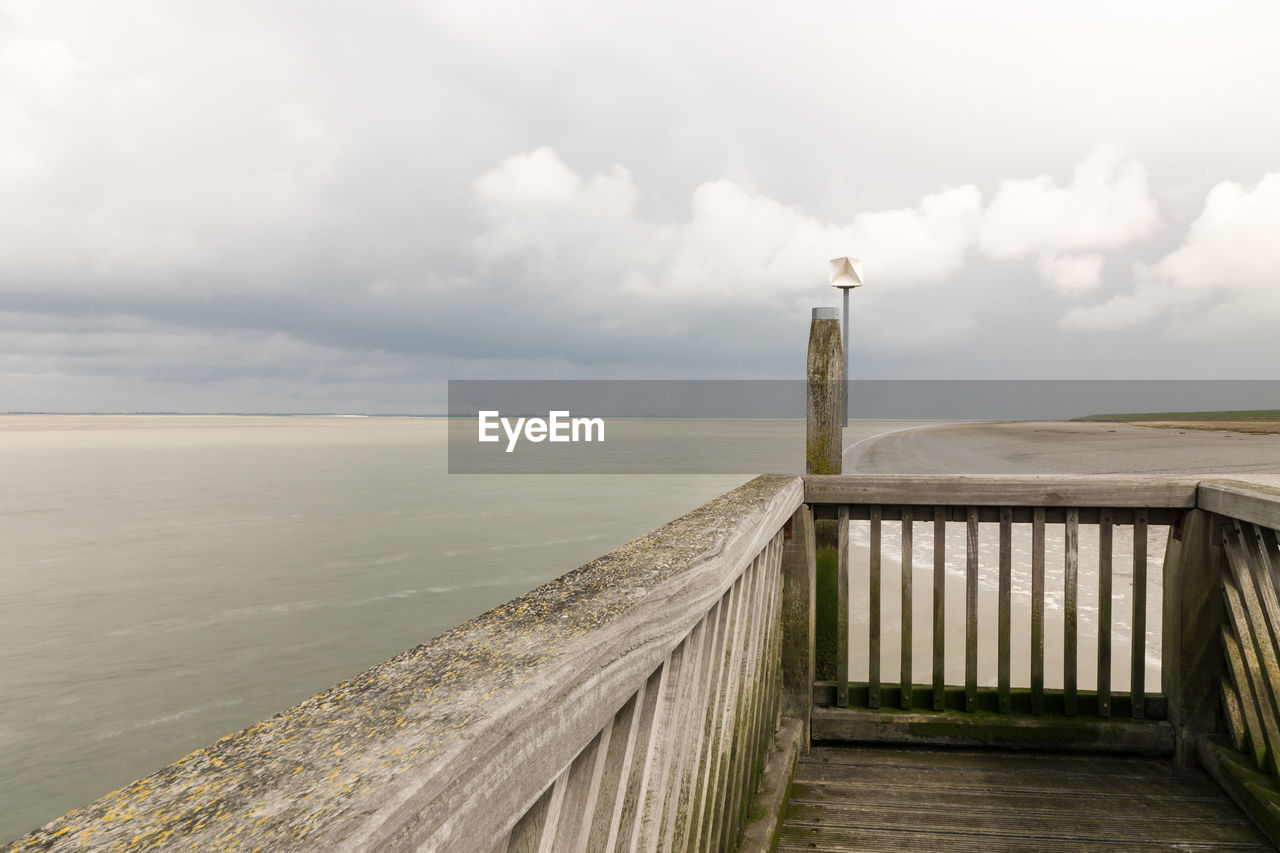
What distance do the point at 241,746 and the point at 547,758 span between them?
29cm

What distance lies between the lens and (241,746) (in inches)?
24.9

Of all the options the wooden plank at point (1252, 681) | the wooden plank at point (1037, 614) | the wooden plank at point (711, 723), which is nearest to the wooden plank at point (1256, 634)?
the wooden plank at point (1252, 681)

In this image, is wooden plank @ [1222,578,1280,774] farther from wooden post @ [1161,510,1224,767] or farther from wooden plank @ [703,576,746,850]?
wooden plank @ [703,576,746,850]

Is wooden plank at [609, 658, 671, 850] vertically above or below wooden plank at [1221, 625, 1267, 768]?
above

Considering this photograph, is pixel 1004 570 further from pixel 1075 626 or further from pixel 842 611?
pixel 842 611

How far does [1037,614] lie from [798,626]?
1.01 m

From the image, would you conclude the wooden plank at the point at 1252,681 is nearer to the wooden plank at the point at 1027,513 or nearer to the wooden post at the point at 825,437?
the wooden plank at the point at 1027,513

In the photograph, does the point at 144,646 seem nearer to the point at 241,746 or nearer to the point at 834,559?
the point at 834,559

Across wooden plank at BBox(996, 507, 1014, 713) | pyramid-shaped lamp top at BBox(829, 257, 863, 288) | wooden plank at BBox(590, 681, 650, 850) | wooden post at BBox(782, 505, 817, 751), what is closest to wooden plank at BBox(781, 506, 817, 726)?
wooden post at BBox(782, 505, 817, 751)

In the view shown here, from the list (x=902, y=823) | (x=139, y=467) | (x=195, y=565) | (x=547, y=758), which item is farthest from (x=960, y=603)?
(x=139, y=467)

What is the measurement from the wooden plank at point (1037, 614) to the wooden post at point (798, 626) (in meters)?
0.91

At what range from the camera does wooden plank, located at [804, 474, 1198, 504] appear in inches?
114

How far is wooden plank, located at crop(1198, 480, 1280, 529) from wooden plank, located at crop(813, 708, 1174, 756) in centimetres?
90

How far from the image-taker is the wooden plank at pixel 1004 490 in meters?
2.90
